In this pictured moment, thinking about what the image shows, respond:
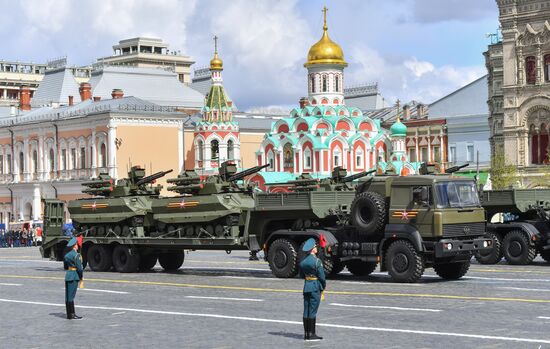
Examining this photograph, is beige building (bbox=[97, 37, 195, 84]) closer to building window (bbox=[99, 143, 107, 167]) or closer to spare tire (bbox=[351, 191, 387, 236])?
building window (bbox=[99, 143, 107, 167])

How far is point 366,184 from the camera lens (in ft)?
94.8

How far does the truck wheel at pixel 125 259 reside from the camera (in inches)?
1344

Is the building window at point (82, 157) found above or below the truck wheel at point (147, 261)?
above

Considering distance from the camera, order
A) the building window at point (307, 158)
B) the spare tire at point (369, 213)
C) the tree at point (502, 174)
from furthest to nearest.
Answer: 1. the building window at point (307, 158)
2. the tree at point (502, 174)
3. the spare tire at point (369, 213)

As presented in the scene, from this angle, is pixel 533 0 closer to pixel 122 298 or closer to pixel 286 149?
pixel 286 149

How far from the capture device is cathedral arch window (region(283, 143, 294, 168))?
92375 millimetres

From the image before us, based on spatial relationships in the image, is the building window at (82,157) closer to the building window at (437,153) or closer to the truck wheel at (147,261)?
the building window at (437,153)

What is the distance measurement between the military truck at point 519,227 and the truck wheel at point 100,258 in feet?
36.2

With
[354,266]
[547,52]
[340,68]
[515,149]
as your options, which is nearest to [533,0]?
[547,52]

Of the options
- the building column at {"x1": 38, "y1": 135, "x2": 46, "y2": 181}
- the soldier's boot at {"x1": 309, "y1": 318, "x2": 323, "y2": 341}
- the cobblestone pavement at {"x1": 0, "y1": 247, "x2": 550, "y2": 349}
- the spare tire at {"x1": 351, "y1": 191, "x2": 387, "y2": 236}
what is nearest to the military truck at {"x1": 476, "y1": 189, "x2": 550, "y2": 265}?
the cobblestone pavement at {"x1": 0, "y1": 247, "x2": 550, "y2": 349}

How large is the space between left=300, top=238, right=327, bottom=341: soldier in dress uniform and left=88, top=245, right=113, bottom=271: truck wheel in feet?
59.1

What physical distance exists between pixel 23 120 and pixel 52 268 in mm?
58965

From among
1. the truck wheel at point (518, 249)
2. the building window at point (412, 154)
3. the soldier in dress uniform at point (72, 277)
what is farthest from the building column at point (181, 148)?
the soldier in dress uniform at point (72, 277)

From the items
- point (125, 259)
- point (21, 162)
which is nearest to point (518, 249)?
point (125, 259)
